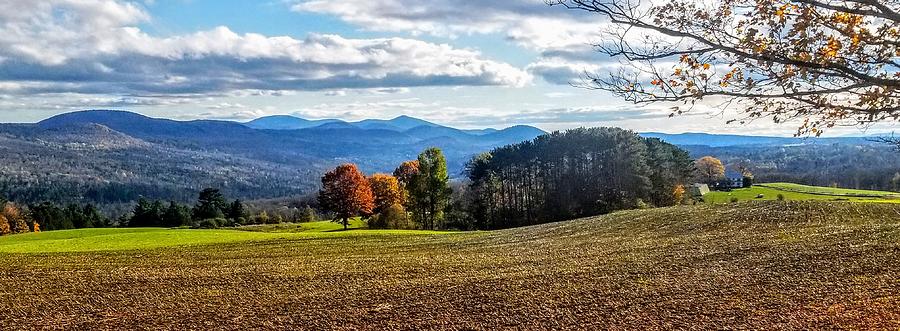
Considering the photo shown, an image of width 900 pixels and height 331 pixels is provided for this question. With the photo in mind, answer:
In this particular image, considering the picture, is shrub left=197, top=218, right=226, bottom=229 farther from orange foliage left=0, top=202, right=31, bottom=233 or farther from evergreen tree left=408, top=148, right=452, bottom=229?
evergreen tree left=408, top=148, right=452, bottom=229

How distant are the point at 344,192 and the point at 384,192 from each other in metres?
8.54

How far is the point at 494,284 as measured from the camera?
1509cm

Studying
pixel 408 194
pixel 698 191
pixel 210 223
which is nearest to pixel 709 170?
pixel 698 191

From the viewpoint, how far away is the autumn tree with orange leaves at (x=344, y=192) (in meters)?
57.9

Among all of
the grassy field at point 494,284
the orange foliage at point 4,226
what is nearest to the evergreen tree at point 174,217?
the orange foliage at point 4,226

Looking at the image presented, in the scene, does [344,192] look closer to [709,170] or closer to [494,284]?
[494,284]

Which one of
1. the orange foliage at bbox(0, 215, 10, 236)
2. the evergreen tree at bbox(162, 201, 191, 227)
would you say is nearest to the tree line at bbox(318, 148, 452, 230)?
the evergreen tree at bbox(162, 201, 191, 227)

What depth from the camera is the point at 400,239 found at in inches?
1179

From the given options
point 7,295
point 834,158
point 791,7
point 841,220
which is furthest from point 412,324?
point 834,158

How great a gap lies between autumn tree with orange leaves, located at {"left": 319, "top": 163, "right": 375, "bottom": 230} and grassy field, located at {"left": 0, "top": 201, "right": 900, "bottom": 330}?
32836 mm

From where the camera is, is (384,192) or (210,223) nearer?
(210,223)

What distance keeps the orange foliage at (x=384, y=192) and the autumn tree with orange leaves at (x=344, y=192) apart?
628 centimetres

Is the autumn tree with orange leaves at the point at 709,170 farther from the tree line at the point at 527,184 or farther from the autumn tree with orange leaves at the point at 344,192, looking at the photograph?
the autumn tree with orange leaves at the point at 344,192

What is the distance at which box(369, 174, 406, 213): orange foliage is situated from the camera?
6575 centimetres
